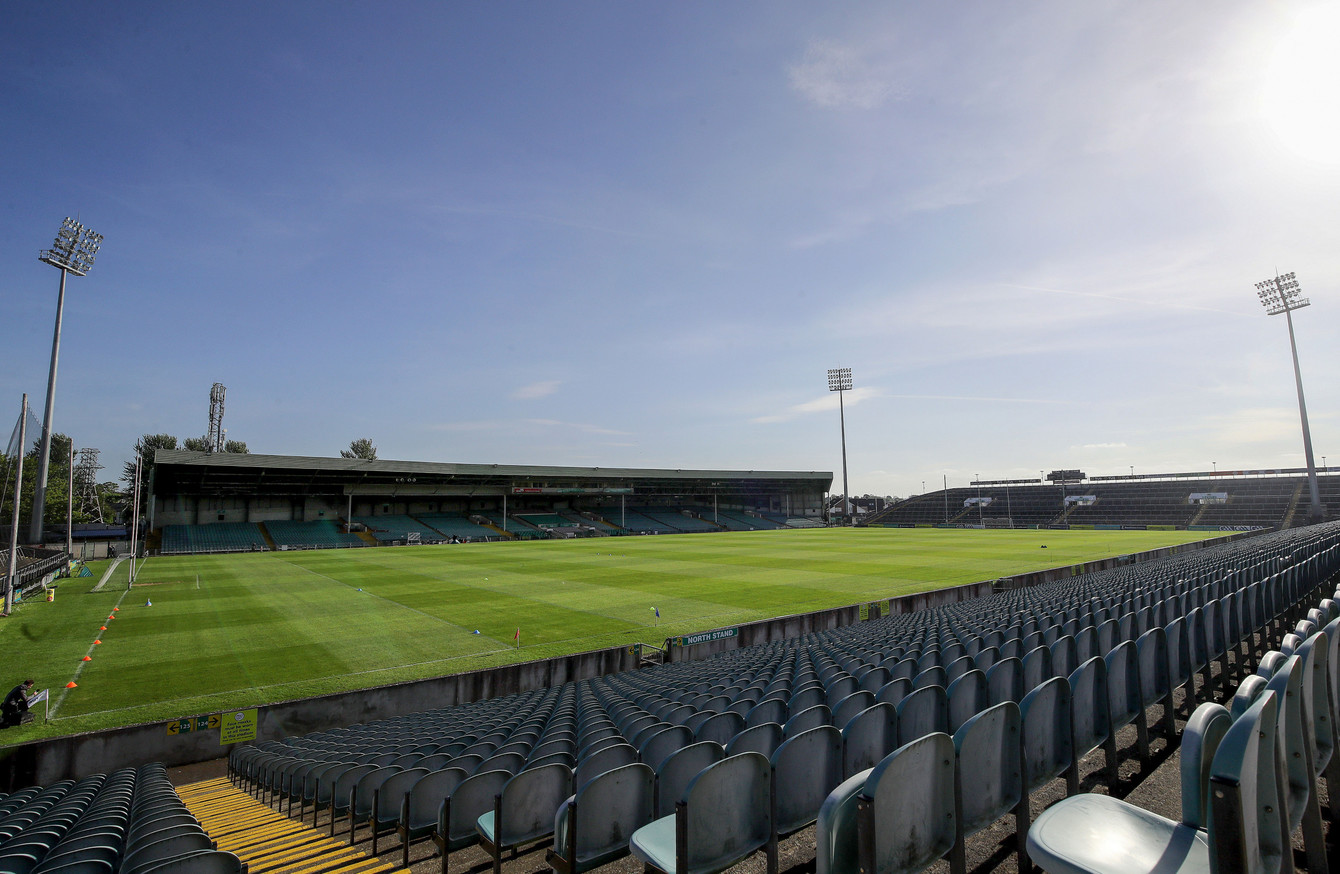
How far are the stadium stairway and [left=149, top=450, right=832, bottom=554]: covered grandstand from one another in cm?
5247

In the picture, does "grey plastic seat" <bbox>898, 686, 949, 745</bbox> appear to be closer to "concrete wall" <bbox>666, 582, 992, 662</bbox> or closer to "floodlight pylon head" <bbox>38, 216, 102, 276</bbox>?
"concrete wall" <bbox>666, 582, 992, 662</bbox>

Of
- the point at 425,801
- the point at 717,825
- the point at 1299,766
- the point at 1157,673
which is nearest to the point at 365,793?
the point at 425,801

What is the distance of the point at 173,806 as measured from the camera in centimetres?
560

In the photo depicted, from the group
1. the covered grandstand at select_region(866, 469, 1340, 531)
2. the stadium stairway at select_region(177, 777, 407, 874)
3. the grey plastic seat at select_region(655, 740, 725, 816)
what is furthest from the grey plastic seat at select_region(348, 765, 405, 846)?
the covered grandstand at select_region(866, 469, 1340, 531)

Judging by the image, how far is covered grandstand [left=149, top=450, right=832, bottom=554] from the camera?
57.8 metres

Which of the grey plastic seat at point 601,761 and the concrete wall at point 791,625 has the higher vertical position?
the grey plastic seat at point 601,761

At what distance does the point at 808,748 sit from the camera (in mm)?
3316

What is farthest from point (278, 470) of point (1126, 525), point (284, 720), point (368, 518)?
point (1126, 525)

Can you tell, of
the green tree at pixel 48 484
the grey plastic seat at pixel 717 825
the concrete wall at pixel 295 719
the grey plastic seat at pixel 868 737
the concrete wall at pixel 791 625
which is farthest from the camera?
the green tree at pixel 48 484

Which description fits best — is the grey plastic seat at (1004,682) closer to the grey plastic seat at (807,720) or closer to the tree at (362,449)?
the grey plastic seat at (807,720)

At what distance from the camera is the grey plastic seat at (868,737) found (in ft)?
11.6

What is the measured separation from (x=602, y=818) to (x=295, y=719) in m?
11.7

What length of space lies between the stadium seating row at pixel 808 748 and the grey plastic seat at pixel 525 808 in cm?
1

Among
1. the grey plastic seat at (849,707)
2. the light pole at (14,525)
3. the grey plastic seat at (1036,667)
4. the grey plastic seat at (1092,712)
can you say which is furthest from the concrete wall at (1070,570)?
the light pole at (14,525)
